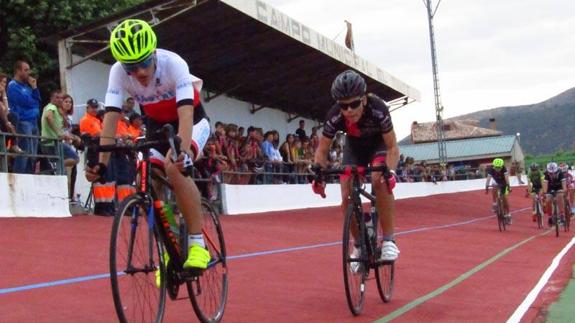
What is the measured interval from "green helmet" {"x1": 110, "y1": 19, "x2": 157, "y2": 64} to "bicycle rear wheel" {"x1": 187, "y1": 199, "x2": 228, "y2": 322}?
52.6 inches

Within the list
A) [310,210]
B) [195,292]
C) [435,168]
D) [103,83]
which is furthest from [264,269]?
[435,168]

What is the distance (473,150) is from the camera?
9131 centimetres

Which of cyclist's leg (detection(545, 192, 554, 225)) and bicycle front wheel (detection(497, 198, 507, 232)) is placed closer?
bicycle front wheel (detection(497, 198, 507, 232))

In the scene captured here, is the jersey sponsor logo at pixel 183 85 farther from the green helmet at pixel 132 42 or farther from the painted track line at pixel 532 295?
the painted track line at pixel 532 295

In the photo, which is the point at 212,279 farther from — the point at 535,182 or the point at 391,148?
the point at 535,182

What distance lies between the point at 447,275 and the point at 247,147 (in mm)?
11502

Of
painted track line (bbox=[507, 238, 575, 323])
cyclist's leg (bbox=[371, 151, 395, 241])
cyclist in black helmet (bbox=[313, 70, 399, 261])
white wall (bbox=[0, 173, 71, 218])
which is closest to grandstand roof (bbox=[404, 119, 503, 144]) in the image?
white wall (bbox=[0, 173, 71, 218])

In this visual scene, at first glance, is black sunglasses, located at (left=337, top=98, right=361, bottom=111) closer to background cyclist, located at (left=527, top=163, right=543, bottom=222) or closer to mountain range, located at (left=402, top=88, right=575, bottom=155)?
background cyclist, located at (left=527, top=163, right=543, bottom=222)

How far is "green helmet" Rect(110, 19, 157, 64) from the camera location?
5355 mm

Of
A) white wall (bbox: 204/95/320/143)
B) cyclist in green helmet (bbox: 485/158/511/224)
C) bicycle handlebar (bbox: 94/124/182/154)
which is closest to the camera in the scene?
bicycle handlebar (bbox: 94/124/182/154)

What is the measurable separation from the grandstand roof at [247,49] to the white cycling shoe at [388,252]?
12367mm

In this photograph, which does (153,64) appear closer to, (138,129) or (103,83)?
(138,129)

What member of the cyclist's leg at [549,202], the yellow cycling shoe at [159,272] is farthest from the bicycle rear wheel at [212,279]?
the cyclist's leg at [549,202]

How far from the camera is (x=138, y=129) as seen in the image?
14.1 metres
